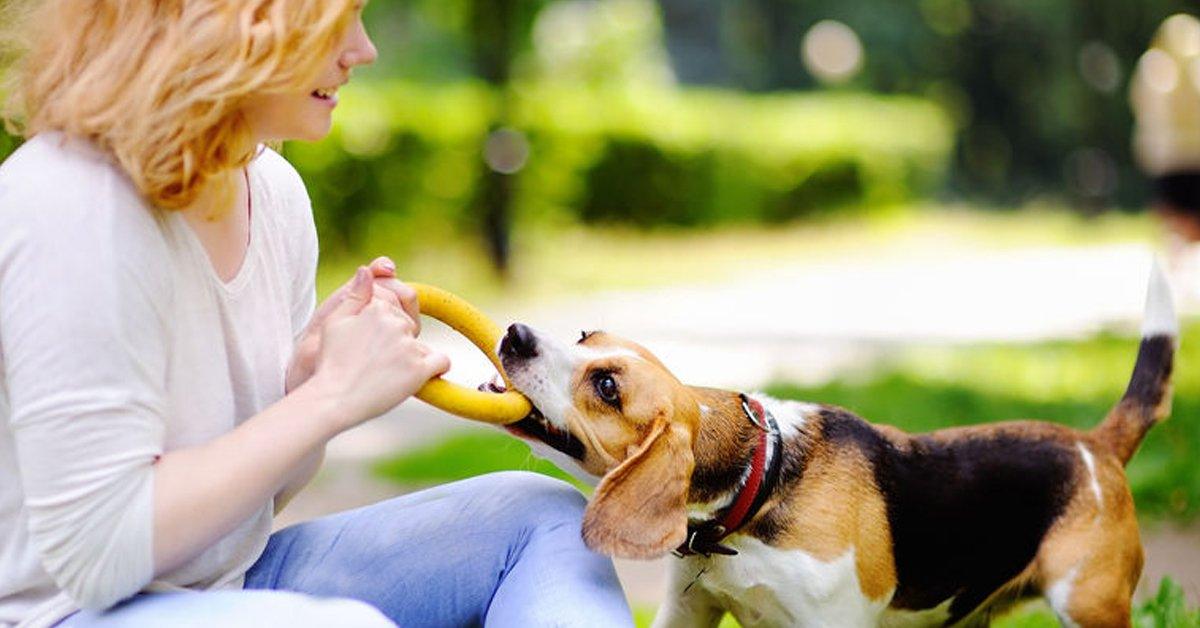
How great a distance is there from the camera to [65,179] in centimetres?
229

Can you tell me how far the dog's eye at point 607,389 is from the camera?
130 inches

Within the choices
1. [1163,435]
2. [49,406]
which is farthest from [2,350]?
[1163,435]

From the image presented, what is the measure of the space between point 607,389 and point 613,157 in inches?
497

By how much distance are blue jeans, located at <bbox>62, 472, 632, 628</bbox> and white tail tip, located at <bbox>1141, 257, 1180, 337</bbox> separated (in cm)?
175

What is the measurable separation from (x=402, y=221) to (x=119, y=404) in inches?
404

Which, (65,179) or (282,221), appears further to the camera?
(282,221)

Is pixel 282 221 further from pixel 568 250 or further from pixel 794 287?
pixel 568 250

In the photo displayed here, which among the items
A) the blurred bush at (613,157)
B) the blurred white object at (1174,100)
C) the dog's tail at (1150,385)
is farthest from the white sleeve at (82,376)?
the blurred white object at (1174,100)

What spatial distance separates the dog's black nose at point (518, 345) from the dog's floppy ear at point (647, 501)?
30 centimetres

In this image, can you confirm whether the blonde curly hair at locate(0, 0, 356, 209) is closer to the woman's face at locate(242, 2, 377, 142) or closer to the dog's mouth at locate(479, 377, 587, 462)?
the woman's face at locate(242, 2, 377, 142)

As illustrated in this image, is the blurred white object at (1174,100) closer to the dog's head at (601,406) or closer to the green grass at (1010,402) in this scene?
the green grass at (1010,402)

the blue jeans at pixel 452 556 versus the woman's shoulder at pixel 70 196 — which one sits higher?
the woman's shoulder at pixel 70 196

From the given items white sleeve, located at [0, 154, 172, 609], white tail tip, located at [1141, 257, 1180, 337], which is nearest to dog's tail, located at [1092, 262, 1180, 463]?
white tail tip, located at [1141, 257, 1180, 337]

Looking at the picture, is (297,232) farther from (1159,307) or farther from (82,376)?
(1159,307)
